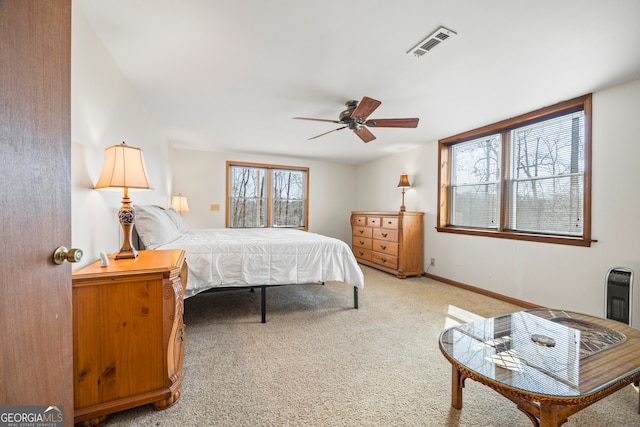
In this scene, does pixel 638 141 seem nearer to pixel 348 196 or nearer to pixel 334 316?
pixel 334 316

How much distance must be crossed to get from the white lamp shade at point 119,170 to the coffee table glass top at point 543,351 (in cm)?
200

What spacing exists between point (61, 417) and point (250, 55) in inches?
85.7

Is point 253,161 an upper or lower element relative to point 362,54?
lower

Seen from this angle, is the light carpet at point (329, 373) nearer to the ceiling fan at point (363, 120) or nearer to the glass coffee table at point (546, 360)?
the glass coffee table at point (546, 360)

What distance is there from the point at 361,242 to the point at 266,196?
219cm

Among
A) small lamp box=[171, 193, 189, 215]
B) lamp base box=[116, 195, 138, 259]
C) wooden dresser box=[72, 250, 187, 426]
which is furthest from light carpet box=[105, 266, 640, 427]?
small lamp box=[171, 193, 189, 215]

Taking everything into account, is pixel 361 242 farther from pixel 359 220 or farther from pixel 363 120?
pixel 363 120

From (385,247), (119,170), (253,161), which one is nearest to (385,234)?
(385,247)

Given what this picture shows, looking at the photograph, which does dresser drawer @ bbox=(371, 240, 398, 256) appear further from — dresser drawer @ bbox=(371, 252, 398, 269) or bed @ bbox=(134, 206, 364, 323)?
bed @ bbox=(134, 206, 364, 323)

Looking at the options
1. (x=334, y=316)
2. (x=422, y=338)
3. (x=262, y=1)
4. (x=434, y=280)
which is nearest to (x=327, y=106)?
(x=262, y=1)

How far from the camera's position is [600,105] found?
2475mm

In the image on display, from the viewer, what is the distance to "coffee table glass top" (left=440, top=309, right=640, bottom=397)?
107 centimetres

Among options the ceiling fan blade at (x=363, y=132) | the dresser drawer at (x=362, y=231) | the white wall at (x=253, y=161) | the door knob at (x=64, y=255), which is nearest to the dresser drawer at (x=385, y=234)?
the dresser drawer at (x=362, y=231)

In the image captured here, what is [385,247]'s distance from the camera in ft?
15.0
